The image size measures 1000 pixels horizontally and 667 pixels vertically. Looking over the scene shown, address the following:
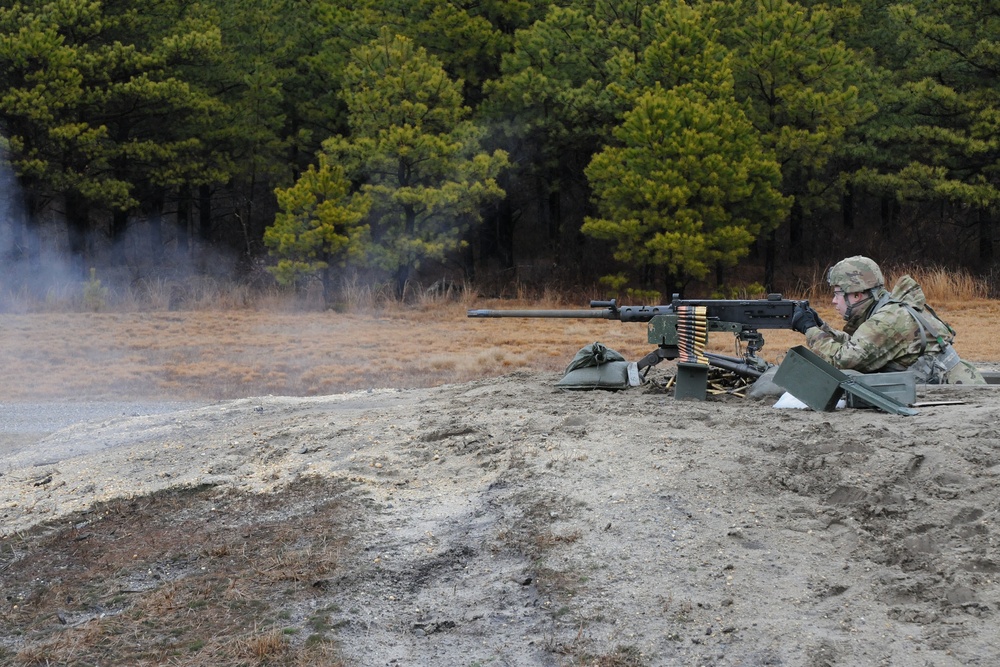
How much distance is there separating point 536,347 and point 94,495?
28.1 feet

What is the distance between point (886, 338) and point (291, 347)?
9567 millimetres

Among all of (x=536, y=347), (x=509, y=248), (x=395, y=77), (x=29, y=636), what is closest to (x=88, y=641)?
(x=29, y=636)

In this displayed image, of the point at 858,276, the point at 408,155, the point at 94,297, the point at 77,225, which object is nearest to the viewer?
the point at 858,276

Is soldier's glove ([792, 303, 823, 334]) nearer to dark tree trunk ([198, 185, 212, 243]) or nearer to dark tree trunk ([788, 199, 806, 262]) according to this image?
dark tree trunk ([788, 199, 806, 262])

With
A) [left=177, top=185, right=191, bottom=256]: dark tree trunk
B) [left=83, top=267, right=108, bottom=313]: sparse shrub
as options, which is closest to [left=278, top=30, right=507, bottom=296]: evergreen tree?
[left=83, top=267, right=108, bottom=313]: sparse shrub

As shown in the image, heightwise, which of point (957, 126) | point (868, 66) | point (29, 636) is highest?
point (868, 66)

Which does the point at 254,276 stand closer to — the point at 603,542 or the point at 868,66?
the point at 868,66

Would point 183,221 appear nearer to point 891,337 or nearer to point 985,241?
point 985,241

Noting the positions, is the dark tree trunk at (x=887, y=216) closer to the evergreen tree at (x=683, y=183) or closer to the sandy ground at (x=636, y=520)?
the evergreen tree at (x=683, y=183)

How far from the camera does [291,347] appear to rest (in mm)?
15156

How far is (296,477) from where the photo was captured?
6.96 m

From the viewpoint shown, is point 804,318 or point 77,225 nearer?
point 804,318

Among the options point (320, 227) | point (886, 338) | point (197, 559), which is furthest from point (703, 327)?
point (320, 227)

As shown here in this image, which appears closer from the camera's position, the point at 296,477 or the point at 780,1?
the point at 296,477
